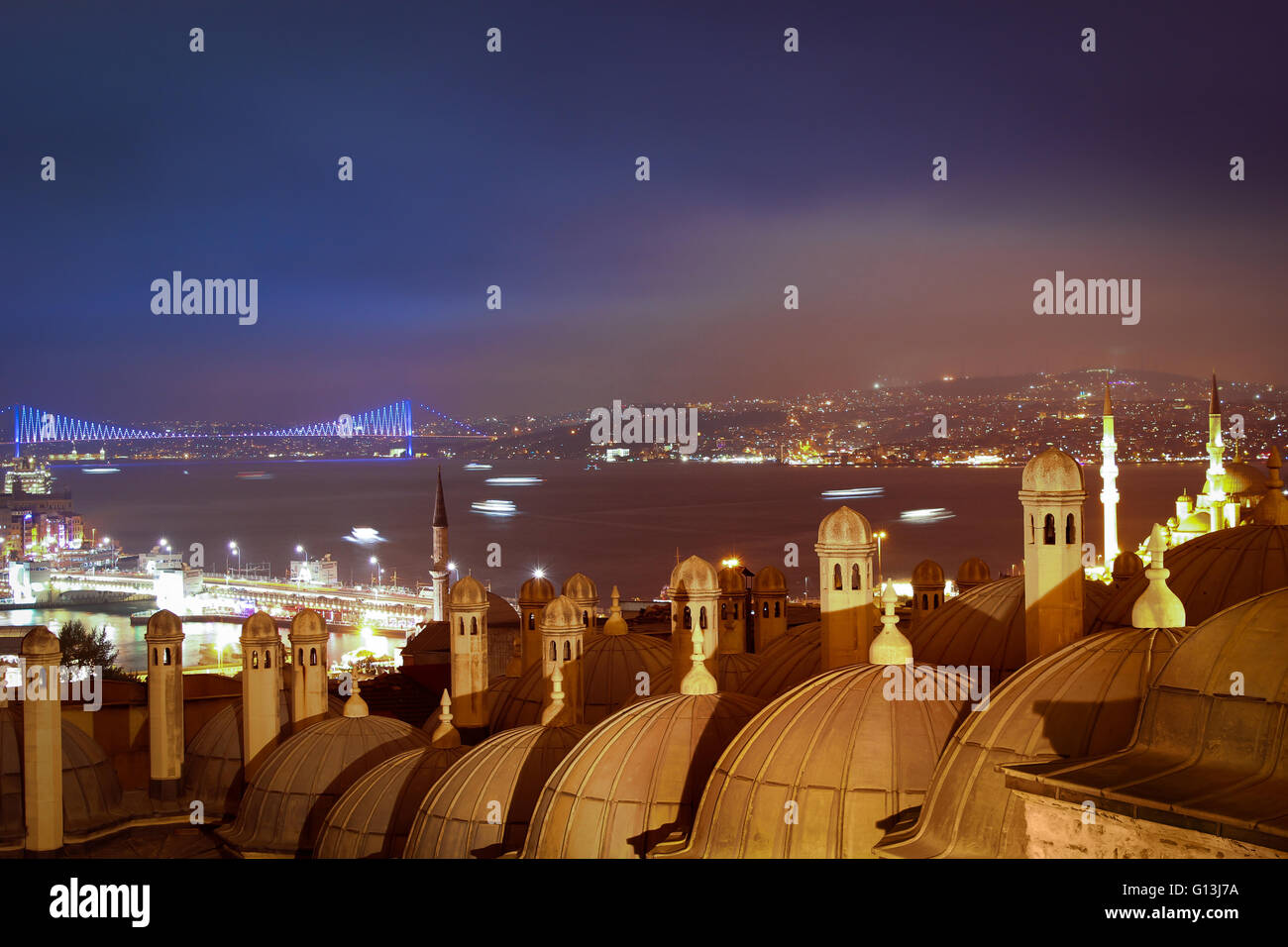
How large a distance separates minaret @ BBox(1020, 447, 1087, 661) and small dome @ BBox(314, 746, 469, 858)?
6.96 m

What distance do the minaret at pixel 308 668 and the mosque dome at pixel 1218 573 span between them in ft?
38.8

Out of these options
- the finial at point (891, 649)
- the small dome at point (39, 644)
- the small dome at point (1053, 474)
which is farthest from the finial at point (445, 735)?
the small dome at point (1053, 474)

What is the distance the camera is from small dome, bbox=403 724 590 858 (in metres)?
14.2

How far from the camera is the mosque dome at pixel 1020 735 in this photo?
938 cm

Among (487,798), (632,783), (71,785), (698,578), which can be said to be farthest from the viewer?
(71,785)

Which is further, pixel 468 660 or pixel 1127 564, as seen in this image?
pixel 1127 564

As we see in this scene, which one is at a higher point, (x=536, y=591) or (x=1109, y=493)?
(x=1109, y=493)

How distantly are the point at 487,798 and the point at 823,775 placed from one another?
480 cm

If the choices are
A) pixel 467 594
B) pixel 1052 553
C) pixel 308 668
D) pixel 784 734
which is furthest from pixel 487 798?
pixel 308 668

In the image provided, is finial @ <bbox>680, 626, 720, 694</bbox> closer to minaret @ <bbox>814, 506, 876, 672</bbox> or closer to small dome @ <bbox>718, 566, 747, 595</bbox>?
minaret @ <bbox>814, 506, 876, 672</bbox>

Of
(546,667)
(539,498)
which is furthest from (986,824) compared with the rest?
(539,498)

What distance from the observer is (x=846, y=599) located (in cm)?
1498

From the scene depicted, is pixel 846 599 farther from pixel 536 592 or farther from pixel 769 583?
pixel 536 592

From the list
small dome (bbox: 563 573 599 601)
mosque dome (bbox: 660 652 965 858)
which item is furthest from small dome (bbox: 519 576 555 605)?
mosque dome (bbox: 660 652 965 858)
